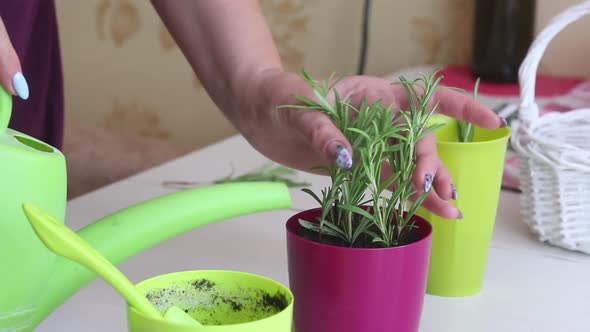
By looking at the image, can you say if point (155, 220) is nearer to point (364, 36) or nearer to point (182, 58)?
point (364, 36)

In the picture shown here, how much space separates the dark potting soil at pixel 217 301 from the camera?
1.31 ft

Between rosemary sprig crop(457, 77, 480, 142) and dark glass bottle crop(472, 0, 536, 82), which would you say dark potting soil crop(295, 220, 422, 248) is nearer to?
rosemary sprig crop(457, 77, 480, 142)

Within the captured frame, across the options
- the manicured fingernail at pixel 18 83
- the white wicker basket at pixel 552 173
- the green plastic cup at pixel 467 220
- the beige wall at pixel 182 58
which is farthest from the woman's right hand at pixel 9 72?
the beige wall at pixel 182 58

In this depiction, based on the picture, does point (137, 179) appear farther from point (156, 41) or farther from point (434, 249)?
point (156, 41)

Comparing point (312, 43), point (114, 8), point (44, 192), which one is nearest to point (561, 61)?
point (312, 43)

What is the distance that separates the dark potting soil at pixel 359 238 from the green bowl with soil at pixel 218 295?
73 millimetres

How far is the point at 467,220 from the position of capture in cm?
59

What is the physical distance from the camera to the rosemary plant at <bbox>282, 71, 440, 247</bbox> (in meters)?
0.46

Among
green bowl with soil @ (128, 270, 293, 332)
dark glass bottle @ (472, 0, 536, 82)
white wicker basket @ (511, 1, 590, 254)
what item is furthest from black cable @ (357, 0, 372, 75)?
green bowl with soil @ (128, 270, 293, 332)

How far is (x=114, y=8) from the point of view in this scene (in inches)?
72.5

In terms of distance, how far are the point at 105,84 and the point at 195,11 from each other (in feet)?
4.04

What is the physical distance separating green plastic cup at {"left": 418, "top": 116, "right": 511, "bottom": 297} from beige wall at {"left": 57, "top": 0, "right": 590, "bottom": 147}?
865 mm

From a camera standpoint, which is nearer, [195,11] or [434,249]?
[434,249]

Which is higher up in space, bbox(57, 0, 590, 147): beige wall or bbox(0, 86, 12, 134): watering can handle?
bbox(0, 86, 12, 134): watering can handle
